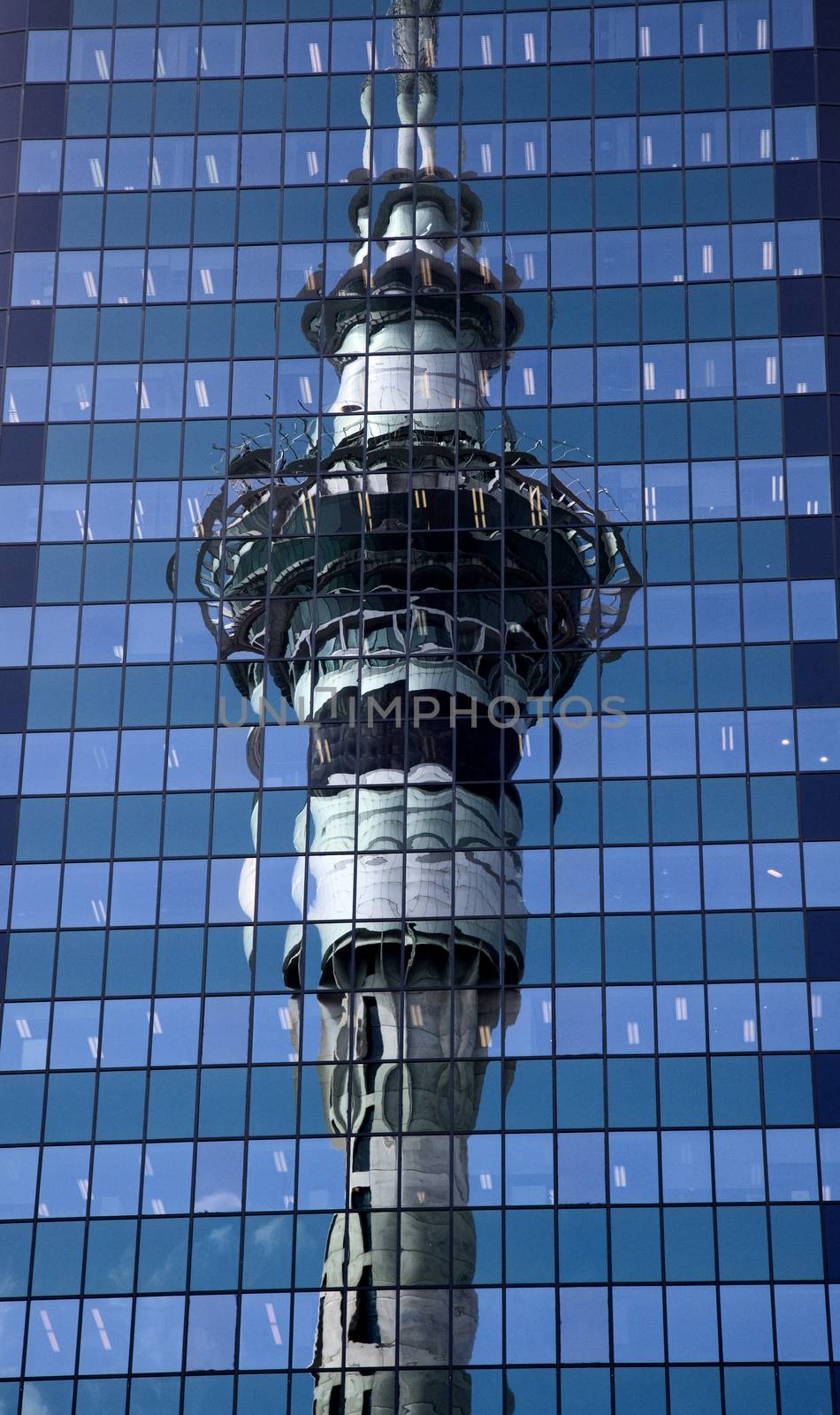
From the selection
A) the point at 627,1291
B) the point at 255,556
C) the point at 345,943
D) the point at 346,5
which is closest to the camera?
the point at 627,1291

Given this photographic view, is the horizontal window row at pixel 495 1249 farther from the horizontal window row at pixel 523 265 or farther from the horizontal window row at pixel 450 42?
the horizontal window row at pixel 450 42

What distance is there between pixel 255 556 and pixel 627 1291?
25.1 m

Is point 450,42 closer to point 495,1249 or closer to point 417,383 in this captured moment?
point 417,383

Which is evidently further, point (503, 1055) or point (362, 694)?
point (362, 694)

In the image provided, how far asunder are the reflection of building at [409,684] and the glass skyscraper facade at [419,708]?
139mm

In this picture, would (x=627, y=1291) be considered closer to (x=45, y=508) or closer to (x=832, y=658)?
(x=832, y=658)

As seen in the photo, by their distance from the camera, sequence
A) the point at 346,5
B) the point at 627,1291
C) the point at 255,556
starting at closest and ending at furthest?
the point at 627,1291, the point at 255,556, the point at 346,5

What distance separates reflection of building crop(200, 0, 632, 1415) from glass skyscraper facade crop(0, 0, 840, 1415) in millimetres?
139

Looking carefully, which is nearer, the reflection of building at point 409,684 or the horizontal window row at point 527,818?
the reflection of building at point 409,684

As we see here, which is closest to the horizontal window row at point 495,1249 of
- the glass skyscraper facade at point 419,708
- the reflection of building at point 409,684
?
the glass skyscraper facade at point 419,708

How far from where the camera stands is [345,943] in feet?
254

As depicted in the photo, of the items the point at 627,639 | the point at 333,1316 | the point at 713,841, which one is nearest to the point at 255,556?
the point at 627,639

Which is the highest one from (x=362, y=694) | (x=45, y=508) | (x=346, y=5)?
(x=346, y=5)

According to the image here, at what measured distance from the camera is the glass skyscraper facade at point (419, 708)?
73.4 meters
